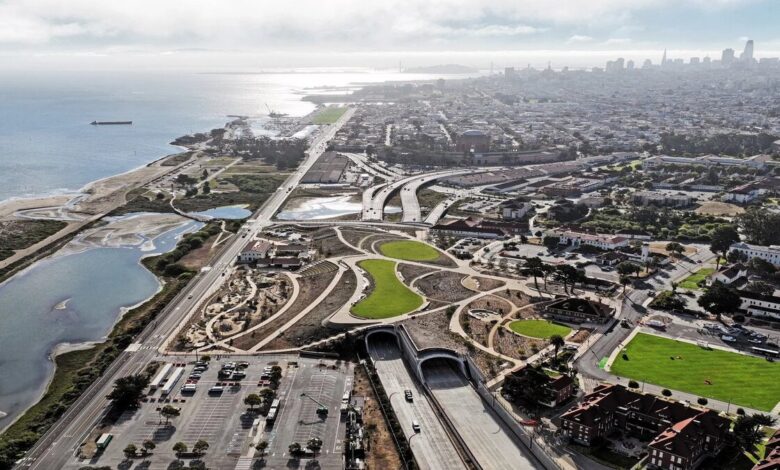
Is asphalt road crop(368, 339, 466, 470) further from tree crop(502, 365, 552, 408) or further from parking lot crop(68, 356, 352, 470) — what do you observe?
tree crop(502, 365, 552, 408)

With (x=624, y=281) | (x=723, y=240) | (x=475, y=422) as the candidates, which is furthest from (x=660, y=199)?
(x=475, y=422)

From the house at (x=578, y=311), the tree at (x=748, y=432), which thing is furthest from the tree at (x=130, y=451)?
the house at (x=578, y=311)

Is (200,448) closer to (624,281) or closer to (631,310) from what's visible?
(631,310)

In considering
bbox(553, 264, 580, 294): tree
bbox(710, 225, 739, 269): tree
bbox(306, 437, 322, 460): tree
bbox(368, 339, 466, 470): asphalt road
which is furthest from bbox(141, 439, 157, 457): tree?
bbox(710, 225, 739, 269): tree

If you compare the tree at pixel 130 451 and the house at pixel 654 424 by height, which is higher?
the house at pixel 654 424

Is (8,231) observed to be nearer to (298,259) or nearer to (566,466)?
(298,259)

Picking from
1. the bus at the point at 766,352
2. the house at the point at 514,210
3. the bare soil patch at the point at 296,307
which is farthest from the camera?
the house at the point at 514,210

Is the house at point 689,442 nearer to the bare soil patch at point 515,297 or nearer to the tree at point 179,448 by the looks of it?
the bare soil patch at point 515,297
